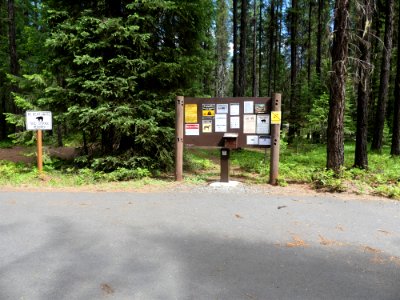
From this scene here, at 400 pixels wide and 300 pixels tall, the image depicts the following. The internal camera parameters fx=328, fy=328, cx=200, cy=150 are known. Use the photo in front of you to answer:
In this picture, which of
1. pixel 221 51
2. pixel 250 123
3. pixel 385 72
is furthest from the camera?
pixel 221 51

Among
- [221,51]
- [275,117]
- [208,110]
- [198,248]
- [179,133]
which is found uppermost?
[221,51]

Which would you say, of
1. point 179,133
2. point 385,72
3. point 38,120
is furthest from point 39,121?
point 385,72

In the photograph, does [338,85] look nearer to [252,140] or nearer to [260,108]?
[260,108]

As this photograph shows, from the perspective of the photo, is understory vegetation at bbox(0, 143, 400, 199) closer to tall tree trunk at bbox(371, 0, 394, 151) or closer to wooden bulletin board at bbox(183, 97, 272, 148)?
wooden bulletin board at bbox(183, 97, 272, 148)

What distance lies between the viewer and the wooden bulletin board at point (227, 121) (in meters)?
8.32

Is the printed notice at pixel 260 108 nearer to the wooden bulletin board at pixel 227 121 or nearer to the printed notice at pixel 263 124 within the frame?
the wooden bulletin board at pixel 227 121

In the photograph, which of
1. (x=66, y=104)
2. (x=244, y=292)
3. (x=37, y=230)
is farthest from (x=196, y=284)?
(x=66, y=104)

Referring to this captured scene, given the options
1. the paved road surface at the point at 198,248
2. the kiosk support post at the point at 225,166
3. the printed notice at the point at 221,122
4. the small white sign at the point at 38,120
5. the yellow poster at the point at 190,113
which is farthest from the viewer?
the small white sign at the point at 38,120

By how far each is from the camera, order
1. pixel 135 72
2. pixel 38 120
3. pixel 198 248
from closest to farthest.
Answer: pixel 198 248 < pixel 38 120 < pixel 135 72

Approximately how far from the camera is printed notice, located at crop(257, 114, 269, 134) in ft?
27.2

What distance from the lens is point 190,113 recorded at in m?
8.55

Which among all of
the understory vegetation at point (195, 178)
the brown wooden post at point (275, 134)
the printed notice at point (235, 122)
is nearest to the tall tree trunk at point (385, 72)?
the understory vegetation at point (195, 178)

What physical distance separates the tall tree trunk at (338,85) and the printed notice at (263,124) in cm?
163

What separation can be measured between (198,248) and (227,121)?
4.73 meters
